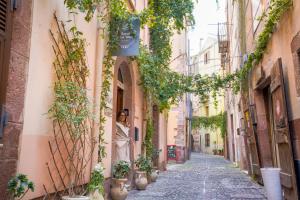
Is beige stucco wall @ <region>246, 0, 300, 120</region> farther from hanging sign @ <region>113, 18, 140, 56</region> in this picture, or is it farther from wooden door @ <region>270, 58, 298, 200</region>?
hanging sign @ <region>113, 18, 140, 56</region>

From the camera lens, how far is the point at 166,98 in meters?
11.6

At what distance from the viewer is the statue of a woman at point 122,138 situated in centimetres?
802

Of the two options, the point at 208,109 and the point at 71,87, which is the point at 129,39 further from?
the point at 208,109

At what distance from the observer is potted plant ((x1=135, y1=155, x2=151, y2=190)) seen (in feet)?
27.9

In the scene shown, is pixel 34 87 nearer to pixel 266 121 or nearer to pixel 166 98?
pixel 266 121

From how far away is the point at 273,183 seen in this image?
662cm

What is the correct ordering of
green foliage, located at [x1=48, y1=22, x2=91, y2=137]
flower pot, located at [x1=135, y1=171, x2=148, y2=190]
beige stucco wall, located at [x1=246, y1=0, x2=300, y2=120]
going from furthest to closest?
flower pot, located at [x1=135, y1=171, x2=148, y2=190] < beige stucco wall, located at [x1=246, y1=0, x2=300, y2=120] < green foliage, located at [x1=48, y1=22, x2=91, y2=137]

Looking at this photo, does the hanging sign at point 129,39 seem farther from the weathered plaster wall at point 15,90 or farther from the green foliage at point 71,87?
the weathered plaster wall at point 15,90

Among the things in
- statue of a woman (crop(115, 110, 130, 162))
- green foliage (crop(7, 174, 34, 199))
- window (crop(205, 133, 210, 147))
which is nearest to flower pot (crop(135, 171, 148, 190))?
statue of a woman (crop(115, 110, 130, 162))

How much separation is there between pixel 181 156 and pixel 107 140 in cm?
1333

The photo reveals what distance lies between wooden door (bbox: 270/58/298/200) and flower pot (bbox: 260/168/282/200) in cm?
11

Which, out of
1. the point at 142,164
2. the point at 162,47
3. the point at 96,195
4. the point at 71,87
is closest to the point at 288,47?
the point at 71,87

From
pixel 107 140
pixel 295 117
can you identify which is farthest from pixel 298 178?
pixel 107 140

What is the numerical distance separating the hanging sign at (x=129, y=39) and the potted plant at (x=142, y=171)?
11.0ft
